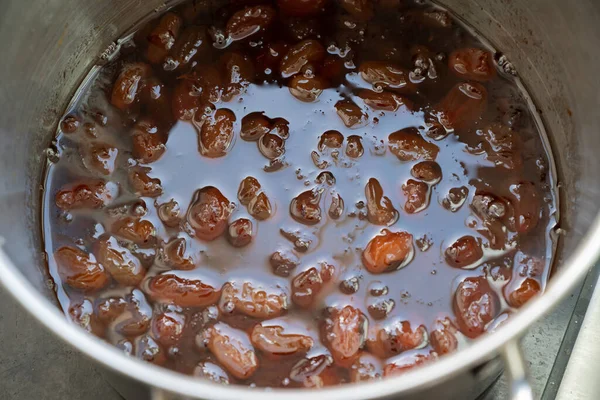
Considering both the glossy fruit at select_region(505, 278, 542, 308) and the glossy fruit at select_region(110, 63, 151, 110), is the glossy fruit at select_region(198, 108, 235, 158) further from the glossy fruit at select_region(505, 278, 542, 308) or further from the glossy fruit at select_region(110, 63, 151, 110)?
the glossy fruit at select_region(505, 278, 542, 308)

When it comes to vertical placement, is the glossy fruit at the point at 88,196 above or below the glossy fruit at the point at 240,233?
above

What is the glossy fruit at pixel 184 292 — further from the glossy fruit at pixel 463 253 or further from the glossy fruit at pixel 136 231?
the glossy fruit at pixel 463 253

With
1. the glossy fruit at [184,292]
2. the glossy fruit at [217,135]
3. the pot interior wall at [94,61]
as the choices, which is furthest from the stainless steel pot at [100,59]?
the glossy fruit at [217,135]

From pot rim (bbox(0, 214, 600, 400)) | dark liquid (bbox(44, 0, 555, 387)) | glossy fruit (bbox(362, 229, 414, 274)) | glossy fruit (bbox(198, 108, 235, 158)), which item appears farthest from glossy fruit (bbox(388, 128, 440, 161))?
pot rim (bbox(0, 214, 600, 400))

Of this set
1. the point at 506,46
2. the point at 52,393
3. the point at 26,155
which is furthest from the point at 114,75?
the point at 506,46

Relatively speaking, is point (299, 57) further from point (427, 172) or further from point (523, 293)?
point (523, 293)

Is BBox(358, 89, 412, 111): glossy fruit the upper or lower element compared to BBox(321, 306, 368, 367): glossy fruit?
upper
